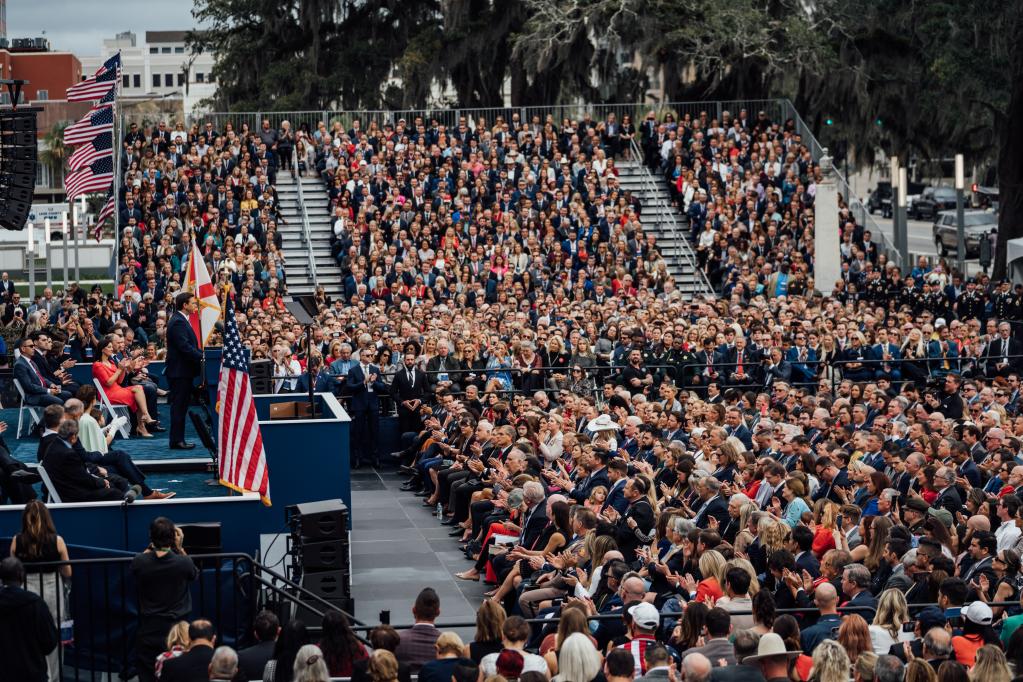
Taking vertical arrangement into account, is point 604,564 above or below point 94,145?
below

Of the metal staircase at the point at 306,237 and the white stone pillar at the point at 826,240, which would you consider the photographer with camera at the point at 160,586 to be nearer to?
the metal staircase at the point at 306,237

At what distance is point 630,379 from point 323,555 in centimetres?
1031

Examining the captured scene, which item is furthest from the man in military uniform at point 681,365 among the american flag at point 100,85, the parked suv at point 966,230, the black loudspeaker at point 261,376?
the parked suv at point 966,230

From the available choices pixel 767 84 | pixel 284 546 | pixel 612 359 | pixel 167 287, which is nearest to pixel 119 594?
pixel 284 546

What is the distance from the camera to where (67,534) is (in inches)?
482

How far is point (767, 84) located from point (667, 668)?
108 feet

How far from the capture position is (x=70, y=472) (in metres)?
12.5

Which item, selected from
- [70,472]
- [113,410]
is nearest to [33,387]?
[113,410]

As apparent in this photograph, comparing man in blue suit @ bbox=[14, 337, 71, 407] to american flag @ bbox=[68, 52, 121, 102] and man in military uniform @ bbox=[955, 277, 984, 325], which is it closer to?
american flag @ bbox=[68, 52, 121, 102]

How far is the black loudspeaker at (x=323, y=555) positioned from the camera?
12.0 m

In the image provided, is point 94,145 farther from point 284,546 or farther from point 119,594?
point 119,594

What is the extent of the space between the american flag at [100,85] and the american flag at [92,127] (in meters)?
0.36

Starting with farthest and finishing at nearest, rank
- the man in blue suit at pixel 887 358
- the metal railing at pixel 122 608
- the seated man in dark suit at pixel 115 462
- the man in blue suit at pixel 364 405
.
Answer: the man in blue suit at pixel 887 358 → the man in blue suit at pixel 364 405 → the seated man in dark suit at pixel 115 462 → the metal railing at pixel 122 608

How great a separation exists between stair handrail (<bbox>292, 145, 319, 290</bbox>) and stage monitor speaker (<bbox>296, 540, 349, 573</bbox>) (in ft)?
68.7
